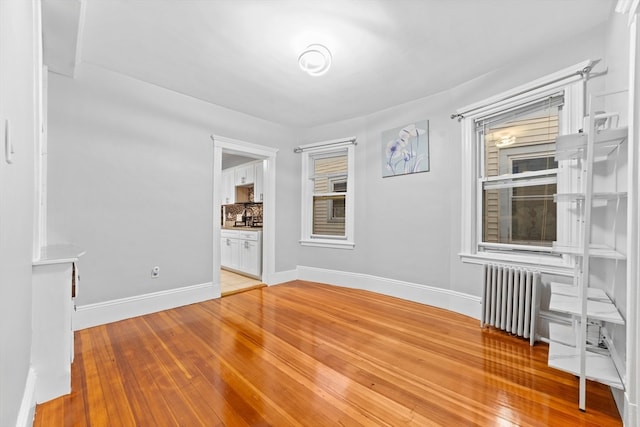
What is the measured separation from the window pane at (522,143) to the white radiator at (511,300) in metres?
1.04

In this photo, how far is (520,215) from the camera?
274cm

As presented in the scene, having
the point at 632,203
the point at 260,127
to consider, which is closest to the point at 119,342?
the point at 260,127

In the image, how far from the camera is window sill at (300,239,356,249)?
13.9 ft

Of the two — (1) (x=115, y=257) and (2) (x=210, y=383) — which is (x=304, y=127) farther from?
(2) (x=210, y=383)

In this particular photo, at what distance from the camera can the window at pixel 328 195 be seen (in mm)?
4293

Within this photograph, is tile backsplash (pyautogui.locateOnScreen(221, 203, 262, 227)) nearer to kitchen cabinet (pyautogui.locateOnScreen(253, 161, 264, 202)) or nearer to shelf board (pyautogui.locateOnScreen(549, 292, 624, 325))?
kitchen cabinet (pyautogui.locateOnScreen(253, 161, 264, 202))

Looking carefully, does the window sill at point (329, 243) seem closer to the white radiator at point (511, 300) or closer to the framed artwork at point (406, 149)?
the framed artwork at point (406, 149)

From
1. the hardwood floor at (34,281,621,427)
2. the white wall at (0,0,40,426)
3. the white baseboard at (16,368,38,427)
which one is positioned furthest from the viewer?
the hardwood floor at (34,281,621,427)

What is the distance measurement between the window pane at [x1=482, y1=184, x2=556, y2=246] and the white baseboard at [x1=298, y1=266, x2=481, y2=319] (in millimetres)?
765

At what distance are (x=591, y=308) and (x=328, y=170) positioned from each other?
3.59 metres

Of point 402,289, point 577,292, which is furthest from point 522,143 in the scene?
point 402,289

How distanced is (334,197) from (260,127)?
1643 mm

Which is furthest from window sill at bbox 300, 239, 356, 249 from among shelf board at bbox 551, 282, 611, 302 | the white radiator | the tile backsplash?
shelf board at bbox 551, 282, 611, 302

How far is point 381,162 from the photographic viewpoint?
3.93m
